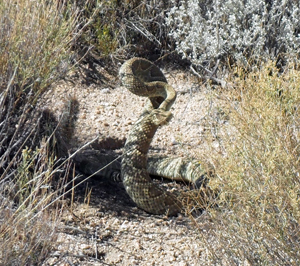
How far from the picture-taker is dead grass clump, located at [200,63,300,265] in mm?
2789

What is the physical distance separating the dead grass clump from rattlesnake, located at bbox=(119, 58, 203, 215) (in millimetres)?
905

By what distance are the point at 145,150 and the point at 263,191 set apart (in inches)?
64.0

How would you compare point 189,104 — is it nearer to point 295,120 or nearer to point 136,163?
point 136,163

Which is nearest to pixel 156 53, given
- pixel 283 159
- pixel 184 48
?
pixel 184 48

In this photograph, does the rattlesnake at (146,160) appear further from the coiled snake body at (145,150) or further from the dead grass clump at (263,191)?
the dead grass clump at (263,191)

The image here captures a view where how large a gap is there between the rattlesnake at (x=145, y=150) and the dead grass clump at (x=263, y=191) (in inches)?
35.6

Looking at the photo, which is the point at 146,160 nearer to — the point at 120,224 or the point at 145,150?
the point at 145,150

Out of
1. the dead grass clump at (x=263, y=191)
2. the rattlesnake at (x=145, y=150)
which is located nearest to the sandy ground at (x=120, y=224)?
the rattlesnake at (x=145, y=150)

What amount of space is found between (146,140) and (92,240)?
3.20 ft

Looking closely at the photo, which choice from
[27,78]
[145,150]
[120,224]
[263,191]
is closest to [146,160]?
[145,150]

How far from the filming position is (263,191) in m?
2.83

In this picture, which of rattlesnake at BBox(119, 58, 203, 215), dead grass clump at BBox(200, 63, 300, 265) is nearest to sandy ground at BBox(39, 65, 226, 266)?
rattlesnake at BBox(119, 58, 203, 215)

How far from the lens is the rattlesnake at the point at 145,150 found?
4.15m

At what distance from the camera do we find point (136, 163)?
4254 millimetres
